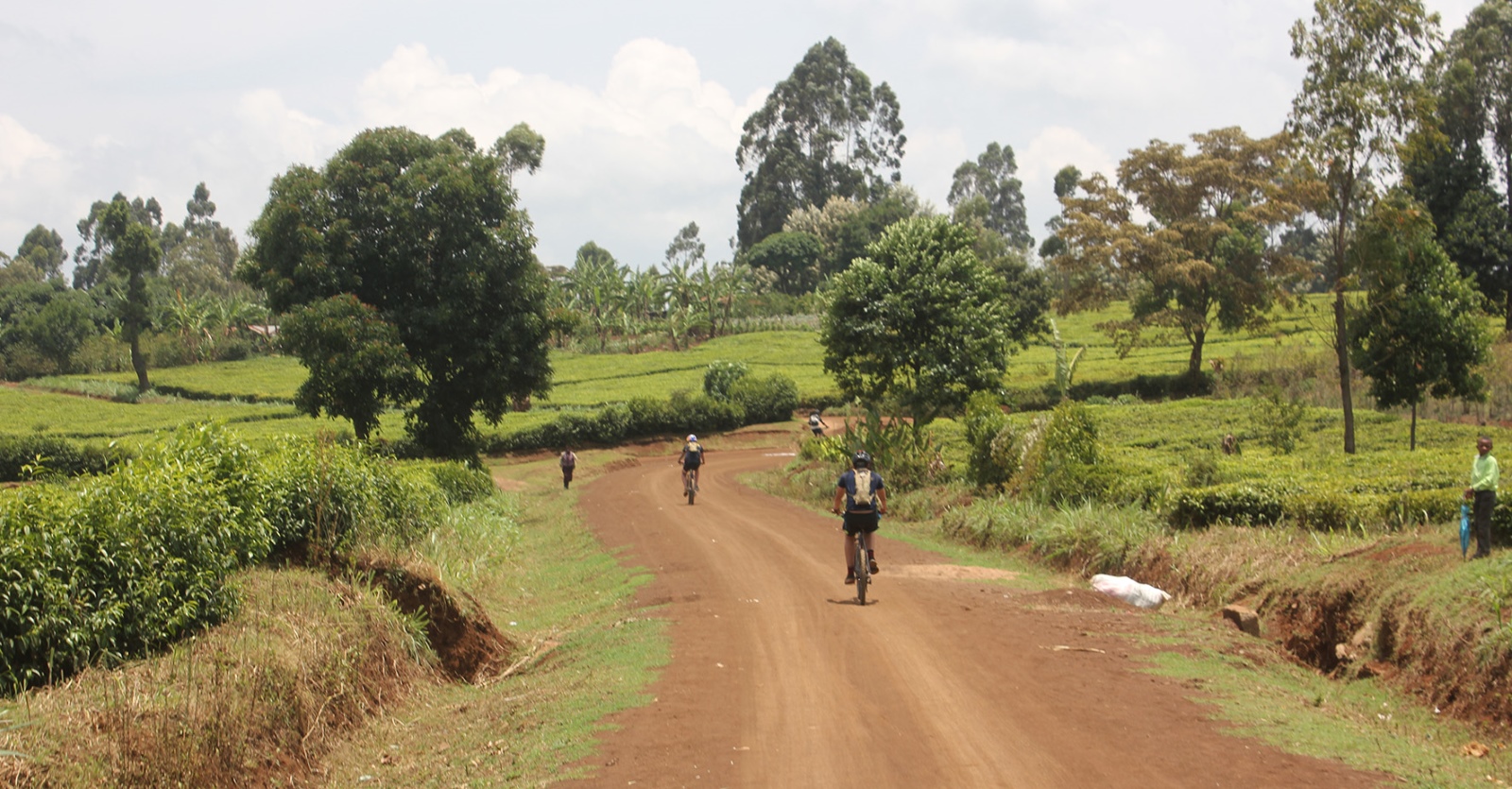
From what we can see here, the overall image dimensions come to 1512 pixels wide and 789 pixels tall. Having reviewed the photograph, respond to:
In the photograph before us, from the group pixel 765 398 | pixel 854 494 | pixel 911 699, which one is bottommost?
pixel 911 699

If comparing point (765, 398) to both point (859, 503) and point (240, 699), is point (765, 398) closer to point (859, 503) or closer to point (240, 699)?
point (859, 503)

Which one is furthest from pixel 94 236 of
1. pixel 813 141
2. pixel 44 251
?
pixel 813 141

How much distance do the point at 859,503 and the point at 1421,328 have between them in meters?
23.8

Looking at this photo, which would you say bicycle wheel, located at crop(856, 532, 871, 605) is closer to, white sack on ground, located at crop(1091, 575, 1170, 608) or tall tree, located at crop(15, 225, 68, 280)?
white sack on ground, located at crop(1091, 575, 1170, 608)

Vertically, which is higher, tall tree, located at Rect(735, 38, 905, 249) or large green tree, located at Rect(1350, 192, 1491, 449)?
tall tree, located at Rect(735, 38, 905, 249)

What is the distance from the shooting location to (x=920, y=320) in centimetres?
3334

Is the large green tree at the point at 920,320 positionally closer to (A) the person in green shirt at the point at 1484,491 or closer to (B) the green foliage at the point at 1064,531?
(B) the green foliage at the point at 1064,531

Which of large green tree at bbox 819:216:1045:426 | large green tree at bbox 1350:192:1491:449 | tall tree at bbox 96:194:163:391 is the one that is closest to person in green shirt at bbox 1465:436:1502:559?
large green tree at bbox 1350:192:1491:449

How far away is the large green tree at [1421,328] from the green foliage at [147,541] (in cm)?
2762

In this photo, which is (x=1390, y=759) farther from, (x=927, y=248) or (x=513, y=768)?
(x=927, y=248)

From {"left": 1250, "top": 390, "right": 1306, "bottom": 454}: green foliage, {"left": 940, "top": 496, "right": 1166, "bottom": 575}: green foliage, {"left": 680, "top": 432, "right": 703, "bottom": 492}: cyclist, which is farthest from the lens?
{"left": 680, "top": 432, "right": 703, "bottom": 492}: cyclist

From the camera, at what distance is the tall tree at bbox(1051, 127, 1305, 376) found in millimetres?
49781

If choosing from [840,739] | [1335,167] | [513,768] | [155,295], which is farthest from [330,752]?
[155,295]

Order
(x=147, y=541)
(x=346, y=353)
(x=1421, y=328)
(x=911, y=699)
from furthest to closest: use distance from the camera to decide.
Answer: (x=346, y=353)
(x=1421, y=328)
(x=911, y=699)
(x=147, y=541)
